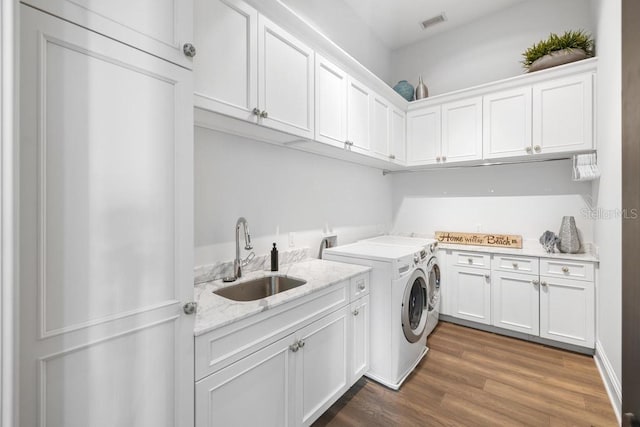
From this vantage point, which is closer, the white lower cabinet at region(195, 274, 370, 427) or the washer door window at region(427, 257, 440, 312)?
the white lower cabinet at region(195, 274, 370, 427)

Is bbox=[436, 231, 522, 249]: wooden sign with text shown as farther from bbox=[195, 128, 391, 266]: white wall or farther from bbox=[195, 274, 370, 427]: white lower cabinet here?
bbox=[195, 274, 370, 427]: white lower cabinet

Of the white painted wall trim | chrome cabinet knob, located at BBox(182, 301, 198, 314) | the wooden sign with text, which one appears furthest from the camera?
the wooden sign with text

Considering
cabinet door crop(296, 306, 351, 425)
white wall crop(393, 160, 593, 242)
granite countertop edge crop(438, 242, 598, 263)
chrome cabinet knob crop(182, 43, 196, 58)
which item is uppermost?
chrome cabinet knob crop(182, 43, 196, 58)

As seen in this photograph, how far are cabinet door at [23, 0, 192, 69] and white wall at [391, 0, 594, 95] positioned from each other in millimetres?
3398

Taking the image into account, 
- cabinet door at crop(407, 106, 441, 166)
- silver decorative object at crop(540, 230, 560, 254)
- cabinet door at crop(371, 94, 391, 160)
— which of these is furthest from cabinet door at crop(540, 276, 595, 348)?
cabinet door at crop(371, 94, 391, 160)

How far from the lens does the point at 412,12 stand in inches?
122

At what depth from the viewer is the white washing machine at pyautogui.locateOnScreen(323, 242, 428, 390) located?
6.46ft

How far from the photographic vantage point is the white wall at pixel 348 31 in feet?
8.38

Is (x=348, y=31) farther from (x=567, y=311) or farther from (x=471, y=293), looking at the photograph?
(x=567, y=311)

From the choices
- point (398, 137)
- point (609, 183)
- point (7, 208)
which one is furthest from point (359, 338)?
point (398, 137)

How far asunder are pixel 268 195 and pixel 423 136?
2.12m

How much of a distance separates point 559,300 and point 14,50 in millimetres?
3618

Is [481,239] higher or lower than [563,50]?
lower

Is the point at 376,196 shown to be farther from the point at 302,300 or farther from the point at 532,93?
the point at 302,300
